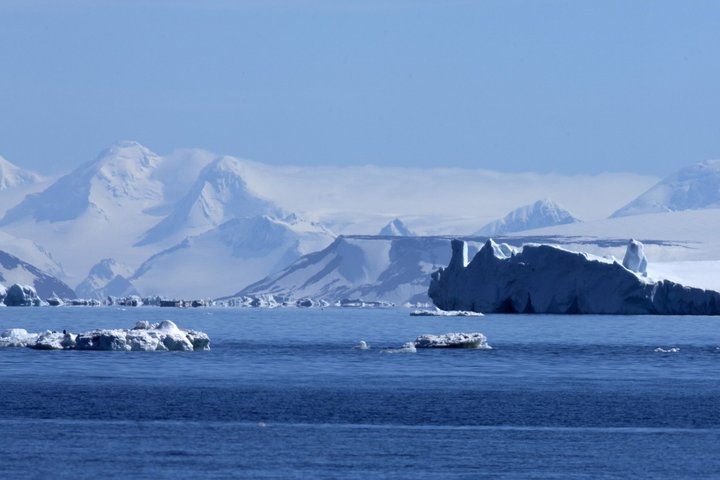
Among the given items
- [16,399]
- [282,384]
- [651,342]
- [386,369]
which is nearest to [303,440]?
[16,399]

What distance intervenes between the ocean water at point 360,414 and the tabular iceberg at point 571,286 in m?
37.5

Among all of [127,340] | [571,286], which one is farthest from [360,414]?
[571,286]

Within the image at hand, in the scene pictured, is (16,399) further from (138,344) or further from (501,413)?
(138,344)

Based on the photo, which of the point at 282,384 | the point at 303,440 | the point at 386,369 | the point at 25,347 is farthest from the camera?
the point at 25,347

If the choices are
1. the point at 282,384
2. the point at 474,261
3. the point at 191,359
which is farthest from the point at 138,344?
the point at 474,261

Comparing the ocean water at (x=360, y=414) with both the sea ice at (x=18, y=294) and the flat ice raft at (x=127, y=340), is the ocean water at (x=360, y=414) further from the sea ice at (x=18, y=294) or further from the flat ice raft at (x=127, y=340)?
the sea ice at (x=18, y=294)

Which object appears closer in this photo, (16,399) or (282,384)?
(16,399)

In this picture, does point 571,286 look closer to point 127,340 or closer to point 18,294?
point 127,340

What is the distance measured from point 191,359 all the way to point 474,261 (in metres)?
55.1

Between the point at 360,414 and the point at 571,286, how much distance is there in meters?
73.5

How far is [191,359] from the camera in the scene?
67562mm

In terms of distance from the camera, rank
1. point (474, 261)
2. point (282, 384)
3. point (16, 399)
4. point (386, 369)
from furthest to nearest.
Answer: point (474, 261), point (386, 369), point (282, 384), point (16, 399)

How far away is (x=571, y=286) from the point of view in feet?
379

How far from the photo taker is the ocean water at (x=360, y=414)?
33.0 metres
